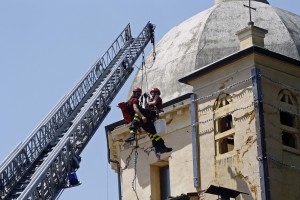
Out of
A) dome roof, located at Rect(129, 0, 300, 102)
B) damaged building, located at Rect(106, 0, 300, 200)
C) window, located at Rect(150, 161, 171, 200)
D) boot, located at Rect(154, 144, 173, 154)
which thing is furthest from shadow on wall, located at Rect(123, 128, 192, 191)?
boot, located at Rect(154, 144, 173, 154)

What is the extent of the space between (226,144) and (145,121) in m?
2.53

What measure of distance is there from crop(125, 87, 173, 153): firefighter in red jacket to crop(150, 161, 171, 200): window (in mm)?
2511

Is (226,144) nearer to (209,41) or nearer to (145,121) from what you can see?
Result: (145,121)

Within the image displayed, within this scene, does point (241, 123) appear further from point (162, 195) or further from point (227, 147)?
point (162, 195)

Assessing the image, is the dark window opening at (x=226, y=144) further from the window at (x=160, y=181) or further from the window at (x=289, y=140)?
the window at (x=160, y=181)

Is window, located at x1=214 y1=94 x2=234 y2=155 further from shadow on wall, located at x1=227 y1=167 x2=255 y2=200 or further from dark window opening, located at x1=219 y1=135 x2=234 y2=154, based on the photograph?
shadow on wall, located at x1=227 y1=167 x2=255 y2=200

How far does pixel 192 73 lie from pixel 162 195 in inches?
157

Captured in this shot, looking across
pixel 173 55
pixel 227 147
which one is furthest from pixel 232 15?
pixel 227 147

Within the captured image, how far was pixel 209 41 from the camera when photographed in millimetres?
37062

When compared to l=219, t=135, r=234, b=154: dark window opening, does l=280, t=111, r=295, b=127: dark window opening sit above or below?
above

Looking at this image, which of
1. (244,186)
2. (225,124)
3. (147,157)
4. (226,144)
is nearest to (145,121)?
(225,124)

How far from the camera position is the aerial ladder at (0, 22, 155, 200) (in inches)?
1241

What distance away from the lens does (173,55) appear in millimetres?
37688

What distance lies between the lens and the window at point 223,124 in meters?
34.2
